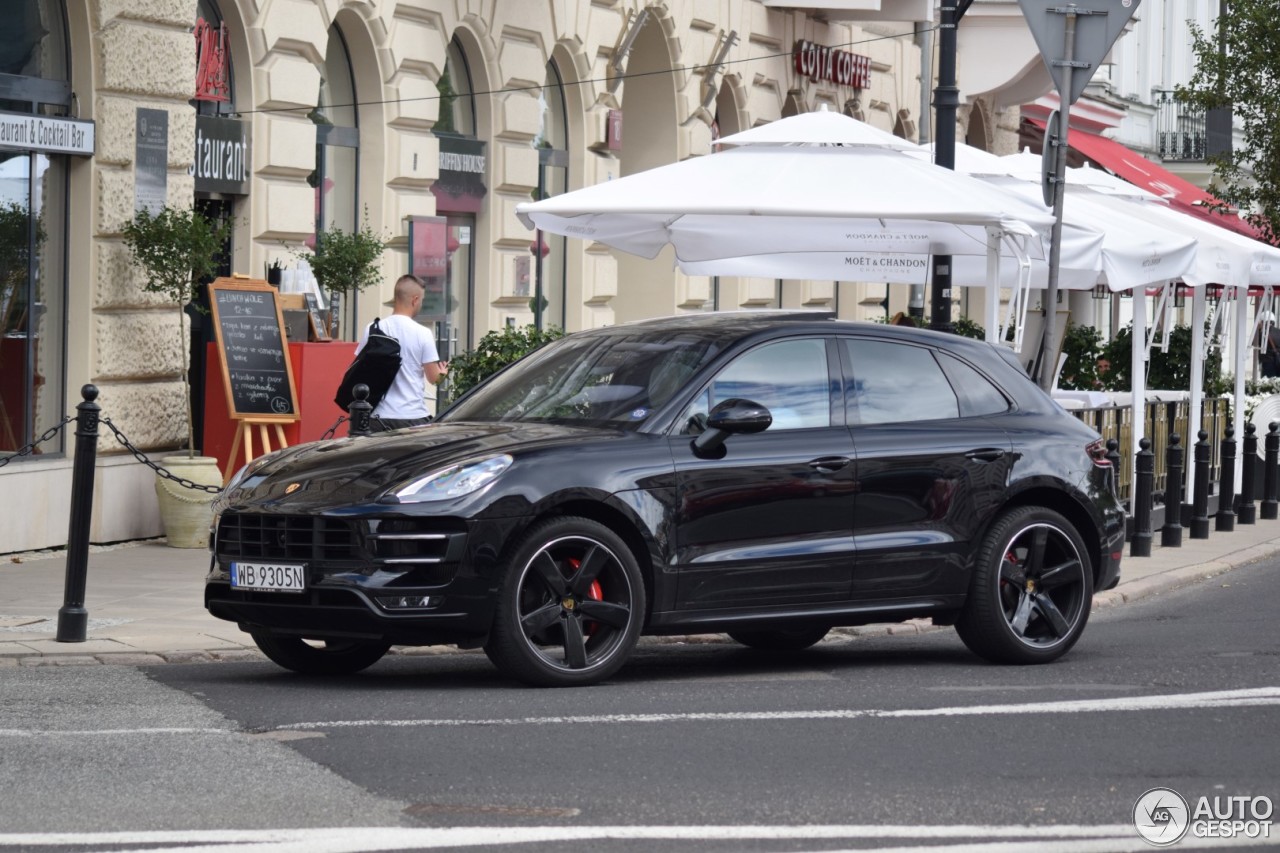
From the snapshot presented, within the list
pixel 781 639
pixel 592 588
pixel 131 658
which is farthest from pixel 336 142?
pixel 592 588

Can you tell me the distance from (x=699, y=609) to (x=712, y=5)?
16528 millimetres

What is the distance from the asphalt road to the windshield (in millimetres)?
1124

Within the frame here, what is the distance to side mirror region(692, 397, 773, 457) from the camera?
9.26 metres

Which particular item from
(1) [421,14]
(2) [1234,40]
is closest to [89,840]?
(1) [421,14]

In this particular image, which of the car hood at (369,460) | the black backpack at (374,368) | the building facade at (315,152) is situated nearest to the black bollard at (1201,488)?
the building facade at (315,152)

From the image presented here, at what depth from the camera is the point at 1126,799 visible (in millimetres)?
6848

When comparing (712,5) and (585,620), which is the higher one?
(712,5)

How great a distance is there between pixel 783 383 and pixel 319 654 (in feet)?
7.56

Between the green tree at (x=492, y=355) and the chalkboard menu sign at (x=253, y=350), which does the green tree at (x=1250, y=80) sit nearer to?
the green tree at (x=492, y=355)

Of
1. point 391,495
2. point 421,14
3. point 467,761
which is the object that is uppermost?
point 421,14

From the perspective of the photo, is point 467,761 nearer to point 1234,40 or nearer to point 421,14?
point 421,14

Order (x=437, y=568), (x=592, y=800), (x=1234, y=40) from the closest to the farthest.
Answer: (x=592, y=800) < (x=437, y=568) < (x=1234, y=40)

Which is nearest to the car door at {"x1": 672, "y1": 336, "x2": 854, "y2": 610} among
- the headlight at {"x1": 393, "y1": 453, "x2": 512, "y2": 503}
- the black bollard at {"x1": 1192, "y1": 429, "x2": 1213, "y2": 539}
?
the headlight at {"x1": 393, "y1": 453, "x2": 512, "y2": 503}

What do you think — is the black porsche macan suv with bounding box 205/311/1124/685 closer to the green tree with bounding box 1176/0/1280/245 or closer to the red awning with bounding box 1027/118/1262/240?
the red awning with bounding box 1027/118/1262/240
